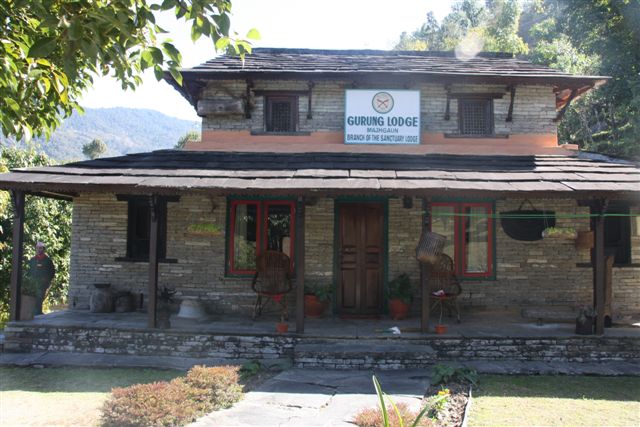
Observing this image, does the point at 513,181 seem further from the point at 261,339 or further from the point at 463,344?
the point at 261,339

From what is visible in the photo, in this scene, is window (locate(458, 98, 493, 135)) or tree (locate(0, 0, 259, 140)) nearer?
tree (locate(0, 0, 259, 140))

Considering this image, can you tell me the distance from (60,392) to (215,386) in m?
2.27

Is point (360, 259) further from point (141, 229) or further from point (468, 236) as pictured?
point (141, 229)

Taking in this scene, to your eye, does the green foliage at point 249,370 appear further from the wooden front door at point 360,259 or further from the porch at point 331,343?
the wooden front door at point 360,259

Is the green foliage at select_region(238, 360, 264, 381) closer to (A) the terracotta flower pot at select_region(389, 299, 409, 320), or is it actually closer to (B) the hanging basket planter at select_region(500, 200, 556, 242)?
(A) the terracotta flower pot at select_region(389, 299, 409, 320)

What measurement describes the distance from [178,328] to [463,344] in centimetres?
481

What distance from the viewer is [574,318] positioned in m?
8.74

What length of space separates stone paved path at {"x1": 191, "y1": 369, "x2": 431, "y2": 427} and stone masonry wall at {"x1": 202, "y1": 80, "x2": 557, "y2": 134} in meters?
5.62

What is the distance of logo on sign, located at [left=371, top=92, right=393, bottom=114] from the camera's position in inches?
413

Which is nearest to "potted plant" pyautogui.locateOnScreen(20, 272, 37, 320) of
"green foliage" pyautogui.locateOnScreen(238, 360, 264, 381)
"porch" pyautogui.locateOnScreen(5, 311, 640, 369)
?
"porch" pyautogui.locateOnScreen(5, 311, 640, 369)

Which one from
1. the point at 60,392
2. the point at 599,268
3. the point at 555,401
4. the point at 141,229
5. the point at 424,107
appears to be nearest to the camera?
the point at 555,401

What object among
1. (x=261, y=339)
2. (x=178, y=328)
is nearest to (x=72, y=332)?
(x=178, y=328)

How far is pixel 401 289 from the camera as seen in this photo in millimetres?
9477

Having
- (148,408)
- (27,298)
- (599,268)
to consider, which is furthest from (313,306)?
(27,298)
